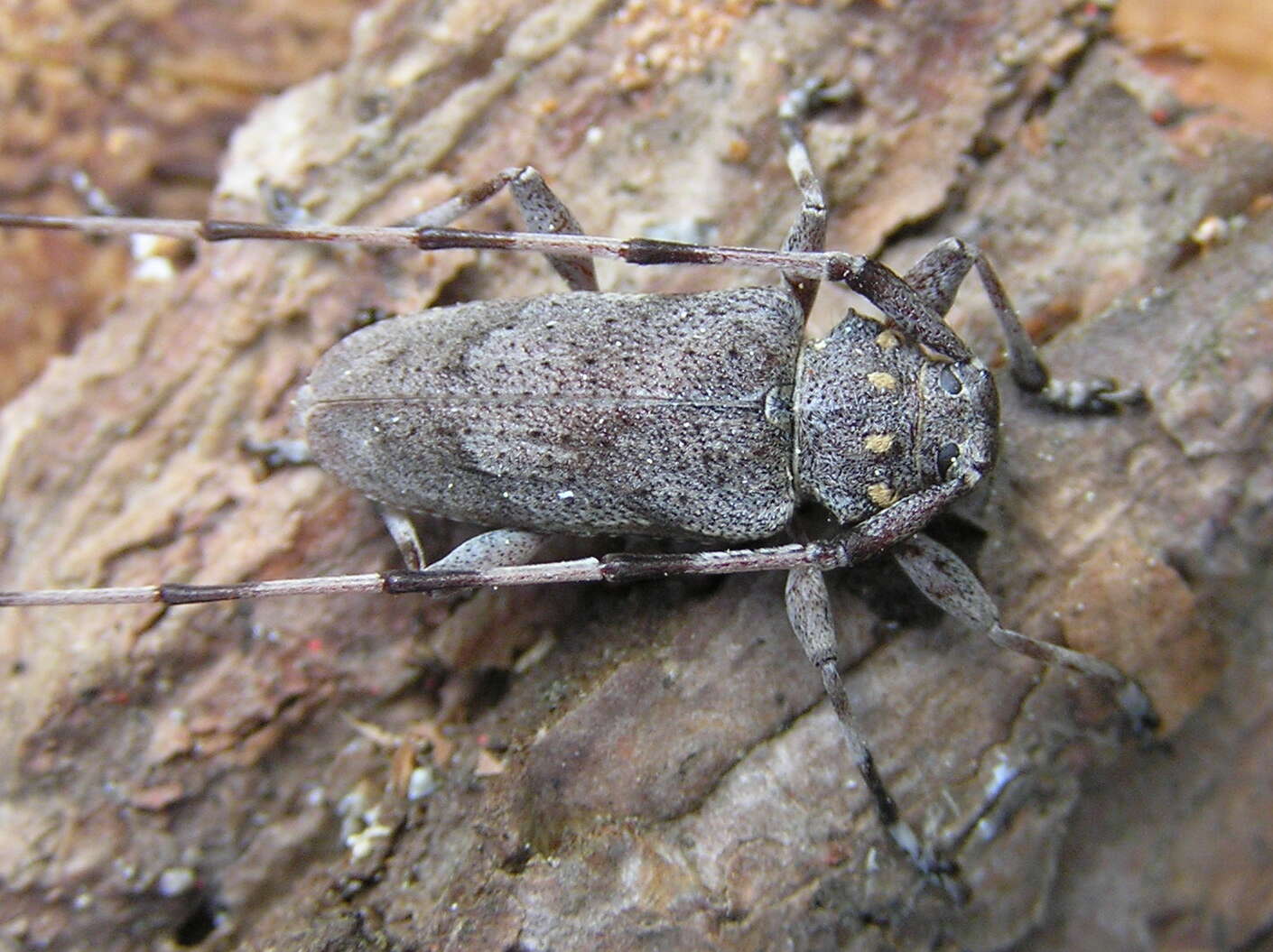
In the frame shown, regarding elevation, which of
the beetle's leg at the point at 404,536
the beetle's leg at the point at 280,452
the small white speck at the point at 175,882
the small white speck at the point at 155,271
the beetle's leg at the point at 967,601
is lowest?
the small white speck at the point at 175,882

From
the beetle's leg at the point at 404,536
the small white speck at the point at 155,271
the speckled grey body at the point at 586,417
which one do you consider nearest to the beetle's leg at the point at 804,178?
the speckled grey body at the point at 586,417

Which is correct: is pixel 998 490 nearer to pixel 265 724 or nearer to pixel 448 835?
pixel 448 835

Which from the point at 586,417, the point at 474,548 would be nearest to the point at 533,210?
the point at 586,417

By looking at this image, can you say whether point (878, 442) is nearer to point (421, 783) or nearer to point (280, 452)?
point (421, 783)

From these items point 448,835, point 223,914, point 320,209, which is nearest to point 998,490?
point 448,835

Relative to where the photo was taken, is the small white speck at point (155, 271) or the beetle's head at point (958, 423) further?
the small white speck at point (155, 271)

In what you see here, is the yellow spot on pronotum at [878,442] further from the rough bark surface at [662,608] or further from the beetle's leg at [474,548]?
the beetle's leg at [474,548]
